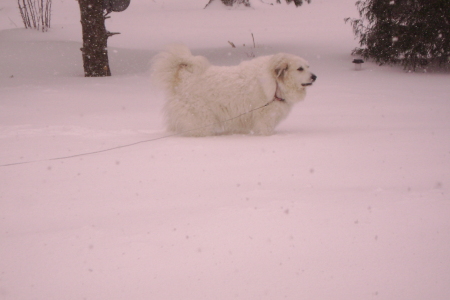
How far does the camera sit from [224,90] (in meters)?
4.89

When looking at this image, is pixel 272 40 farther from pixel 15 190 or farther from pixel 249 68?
pixel 15 190

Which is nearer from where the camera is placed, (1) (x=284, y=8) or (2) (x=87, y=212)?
(2) (x=87, y=212)

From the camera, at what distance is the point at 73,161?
363cm

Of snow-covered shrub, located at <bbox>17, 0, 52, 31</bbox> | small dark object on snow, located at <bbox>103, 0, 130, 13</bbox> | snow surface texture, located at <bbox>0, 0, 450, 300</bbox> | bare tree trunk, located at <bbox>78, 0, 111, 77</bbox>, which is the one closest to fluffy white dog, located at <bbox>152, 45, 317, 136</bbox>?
snow surface texture, located at <bbox>0, 0, 450, 300</bbox>

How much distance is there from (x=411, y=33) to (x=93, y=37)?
8222 millimetres

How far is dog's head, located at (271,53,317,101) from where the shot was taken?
497 centimetres

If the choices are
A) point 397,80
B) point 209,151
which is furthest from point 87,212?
point 397,80

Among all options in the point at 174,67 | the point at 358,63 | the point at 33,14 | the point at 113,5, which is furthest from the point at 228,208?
the point at 33,14

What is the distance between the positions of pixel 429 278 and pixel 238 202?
122cm

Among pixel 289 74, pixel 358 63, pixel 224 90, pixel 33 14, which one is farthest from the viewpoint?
pixel 33 14

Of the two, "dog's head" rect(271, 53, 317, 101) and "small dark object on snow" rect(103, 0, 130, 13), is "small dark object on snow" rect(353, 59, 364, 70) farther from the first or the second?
"small dark object on snow" rect(103, 0, 130, 13)

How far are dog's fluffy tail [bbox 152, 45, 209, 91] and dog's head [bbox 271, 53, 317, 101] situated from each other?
0.98 metres

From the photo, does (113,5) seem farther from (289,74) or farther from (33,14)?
(33,14)

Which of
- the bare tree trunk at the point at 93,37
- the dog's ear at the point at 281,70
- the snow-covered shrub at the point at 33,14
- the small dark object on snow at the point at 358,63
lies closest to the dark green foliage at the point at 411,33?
the small dark object on snow at the point at 358,63
